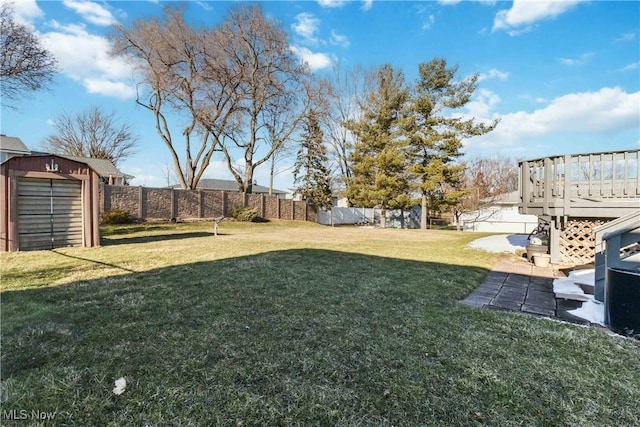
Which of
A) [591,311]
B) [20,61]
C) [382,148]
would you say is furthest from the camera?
[382,148]

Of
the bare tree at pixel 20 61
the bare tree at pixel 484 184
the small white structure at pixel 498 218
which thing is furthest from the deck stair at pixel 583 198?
the bare tree at pixel 20 61

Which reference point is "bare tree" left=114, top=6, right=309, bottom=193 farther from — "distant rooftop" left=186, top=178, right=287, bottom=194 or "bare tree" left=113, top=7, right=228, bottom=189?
"distant rooftop" left=186, top=178, right=287, bottom=194

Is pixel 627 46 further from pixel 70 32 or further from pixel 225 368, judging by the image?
pixel 70 32

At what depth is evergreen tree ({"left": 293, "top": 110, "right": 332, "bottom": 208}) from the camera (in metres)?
23.5

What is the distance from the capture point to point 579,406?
178 centimetres

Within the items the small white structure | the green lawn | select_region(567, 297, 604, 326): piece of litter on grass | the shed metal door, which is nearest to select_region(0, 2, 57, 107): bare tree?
the shed metal door

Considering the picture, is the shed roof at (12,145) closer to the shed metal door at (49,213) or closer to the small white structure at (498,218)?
the shed metal door at (49,213)

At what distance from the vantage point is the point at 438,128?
1881 centimetres

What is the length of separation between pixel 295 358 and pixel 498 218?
83.5 ft

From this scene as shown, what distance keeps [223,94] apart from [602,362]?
827 inches

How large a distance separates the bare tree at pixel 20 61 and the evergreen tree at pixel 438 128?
61.3 feet

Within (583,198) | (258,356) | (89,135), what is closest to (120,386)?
(258,356)

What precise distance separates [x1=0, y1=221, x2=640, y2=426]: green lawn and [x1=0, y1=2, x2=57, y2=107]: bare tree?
50.0 ft

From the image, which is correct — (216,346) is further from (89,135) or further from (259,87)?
(89,135)
